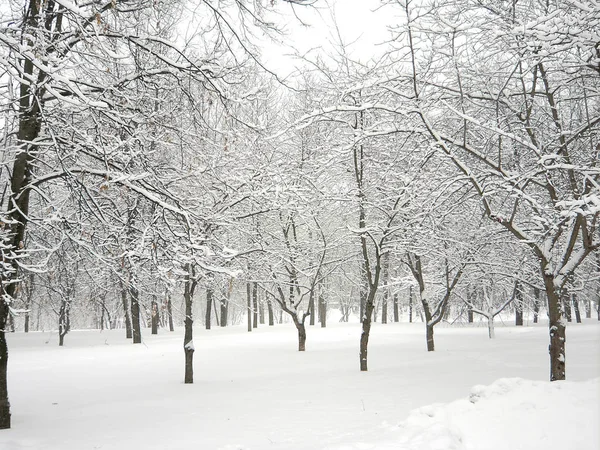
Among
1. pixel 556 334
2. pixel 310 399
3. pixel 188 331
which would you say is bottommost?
pixel 310 399

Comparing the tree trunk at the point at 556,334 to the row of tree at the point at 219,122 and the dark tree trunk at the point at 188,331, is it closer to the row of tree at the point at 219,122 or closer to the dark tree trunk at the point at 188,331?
the row of tree at the point at 219,122

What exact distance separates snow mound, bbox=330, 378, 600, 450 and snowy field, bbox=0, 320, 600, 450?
0.02 meters

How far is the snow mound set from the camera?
4008mm

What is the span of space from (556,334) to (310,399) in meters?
4.69

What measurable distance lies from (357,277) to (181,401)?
25.2 metres

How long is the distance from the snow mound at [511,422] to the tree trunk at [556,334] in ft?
6.93

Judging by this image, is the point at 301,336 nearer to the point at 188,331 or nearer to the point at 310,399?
the point at 188,331

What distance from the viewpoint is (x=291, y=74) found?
16.4 ft

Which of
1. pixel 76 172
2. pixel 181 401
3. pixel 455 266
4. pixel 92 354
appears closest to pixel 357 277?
pixel 455 266

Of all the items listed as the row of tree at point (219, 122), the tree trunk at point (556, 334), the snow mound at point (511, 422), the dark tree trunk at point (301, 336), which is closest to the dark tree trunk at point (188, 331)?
the row of tree at point (219, 122)

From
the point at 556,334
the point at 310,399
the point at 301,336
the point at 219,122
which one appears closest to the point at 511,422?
the point at 556,334

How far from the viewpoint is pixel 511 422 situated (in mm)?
4363

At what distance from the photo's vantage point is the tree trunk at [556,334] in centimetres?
690

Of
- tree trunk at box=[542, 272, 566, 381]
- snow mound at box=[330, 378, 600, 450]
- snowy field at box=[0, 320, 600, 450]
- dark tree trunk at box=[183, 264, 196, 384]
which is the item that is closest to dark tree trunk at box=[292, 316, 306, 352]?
snowy field at box=[0, 320, 600, 450]
